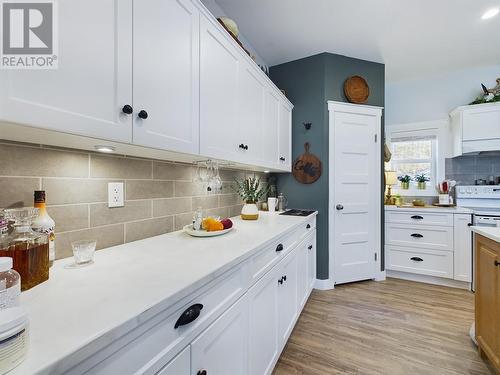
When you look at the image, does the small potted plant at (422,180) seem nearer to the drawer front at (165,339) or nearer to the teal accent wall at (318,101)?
the teal accent wall at (318,101)

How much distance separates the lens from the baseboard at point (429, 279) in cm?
285

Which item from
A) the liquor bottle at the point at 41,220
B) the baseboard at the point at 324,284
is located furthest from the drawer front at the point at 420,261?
the liquor bottle at the point at 41,220

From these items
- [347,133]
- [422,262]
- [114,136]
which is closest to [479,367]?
[422,262]

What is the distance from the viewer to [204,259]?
0.96m

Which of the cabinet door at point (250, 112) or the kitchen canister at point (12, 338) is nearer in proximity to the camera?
the kitchen canister at point (12, 338)

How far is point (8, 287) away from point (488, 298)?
233cm

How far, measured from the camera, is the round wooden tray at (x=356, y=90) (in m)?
2.87

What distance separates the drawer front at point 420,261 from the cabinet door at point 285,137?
185cm

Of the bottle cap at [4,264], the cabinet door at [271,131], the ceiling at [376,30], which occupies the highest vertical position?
the ceiling at [376,30]

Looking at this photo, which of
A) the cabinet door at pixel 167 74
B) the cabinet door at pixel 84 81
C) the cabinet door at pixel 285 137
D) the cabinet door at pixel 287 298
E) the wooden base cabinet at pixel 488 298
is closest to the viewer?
the cabinet door at pixel 84 81

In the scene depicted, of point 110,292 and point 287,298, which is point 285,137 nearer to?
point 287,298

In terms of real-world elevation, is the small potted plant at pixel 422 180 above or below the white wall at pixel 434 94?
below

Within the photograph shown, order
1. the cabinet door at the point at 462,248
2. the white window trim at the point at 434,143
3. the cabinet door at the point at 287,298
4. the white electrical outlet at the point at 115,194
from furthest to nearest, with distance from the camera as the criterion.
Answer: the white window trim at the point at 434,143 < the cabinet door at the point at 462,248 < the cabinet door at the point at 287,298 < the white electrical outlet at the point at 115,194

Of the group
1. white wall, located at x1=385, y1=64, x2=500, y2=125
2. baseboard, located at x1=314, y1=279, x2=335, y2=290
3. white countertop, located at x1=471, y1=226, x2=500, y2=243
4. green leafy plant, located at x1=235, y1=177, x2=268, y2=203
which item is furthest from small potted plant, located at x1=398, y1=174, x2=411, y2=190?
green leafy plant, located at x1=235, y1=177, x2=268, y2=203
